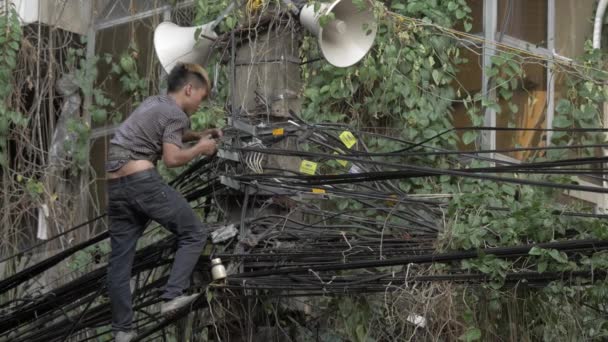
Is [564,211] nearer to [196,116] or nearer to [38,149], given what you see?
[196,116]

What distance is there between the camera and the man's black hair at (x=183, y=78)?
7848mm

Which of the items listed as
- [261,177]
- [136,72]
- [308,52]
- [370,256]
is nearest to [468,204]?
[370,256]

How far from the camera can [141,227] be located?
793 cm

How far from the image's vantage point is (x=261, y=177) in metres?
7.77

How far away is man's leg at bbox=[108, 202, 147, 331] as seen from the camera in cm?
782

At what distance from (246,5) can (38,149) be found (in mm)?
4439

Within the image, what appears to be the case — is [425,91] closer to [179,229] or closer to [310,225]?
[310,225]

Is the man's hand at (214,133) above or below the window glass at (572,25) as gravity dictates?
below

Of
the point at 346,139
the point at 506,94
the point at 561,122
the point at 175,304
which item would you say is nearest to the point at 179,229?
the point at 175,304

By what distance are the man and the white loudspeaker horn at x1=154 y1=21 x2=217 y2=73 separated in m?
0.51

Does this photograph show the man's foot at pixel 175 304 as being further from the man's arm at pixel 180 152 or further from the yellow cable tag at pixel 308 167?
the yellow cable tag at pixel 308 167

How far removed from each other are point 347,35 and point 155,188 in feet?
5.92

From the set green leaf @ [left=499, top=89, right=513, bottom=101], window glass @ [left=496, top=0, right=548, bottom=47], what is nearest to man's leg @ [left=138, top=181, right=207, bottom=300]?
green leaf @ [left=499, top=89, right=513, bottom=101]

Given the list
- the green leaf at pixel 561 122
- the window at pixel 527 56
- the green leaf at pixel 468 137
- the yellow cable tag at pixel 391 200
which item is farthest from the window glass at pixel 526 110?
the yellow cable tag at pixel 391 200
